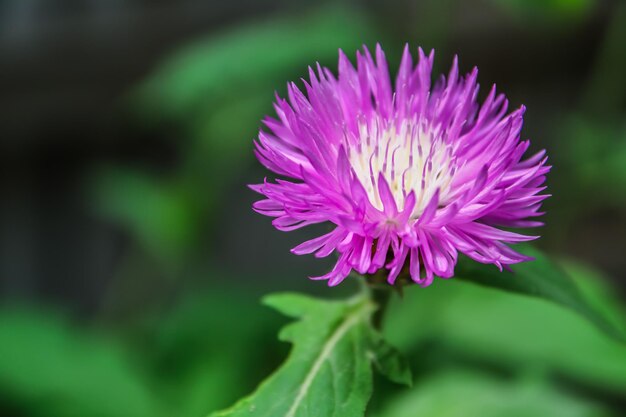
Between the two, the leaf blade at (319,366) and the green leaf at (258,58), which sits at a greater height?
the green leaf at (258,58)

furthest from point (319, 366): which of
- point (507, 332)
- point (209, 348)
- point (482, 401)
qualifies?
point (209, 348)

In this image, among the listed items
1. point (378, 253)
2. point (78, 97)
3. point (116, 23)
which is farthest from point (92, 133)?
point (378, 253)

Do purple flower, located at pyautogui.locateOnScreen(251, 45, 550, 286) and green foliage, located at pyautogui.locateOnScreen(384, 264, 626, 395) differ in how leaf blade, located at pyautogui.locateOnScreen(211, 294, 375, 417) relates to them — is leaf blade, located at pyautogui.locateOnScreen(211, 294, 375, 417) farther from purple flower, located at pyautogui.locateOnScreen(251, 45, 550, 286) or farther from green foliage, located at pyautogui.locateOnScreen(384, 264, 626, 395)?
green foliage, located at pyautogui.locateOnScreen(384, 264, 626, 395)

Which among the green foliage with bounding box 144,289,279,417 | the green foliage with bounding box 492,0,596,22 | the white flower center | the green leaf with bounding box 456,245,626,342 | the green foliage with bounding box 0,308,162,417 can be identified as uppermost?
the green foliage with bounding box 492,0,596,22

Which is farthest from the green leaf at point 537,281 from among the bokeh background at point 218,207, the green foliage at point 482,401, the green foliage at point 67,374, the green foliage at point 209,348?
the green foliage at point 67,374

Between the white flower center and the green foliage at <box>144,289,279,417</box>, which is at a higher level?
the white flower center

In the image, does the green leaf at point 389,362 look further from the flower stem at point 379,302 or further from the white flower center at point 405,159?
the white flower center at point 405,159

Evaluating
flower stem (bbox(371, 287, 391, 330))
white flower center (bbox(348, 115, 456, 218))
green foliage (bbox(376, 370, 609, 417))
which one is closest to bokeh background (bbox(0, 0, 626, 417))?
green foliage (bbox(376, 370, 609, 417))
